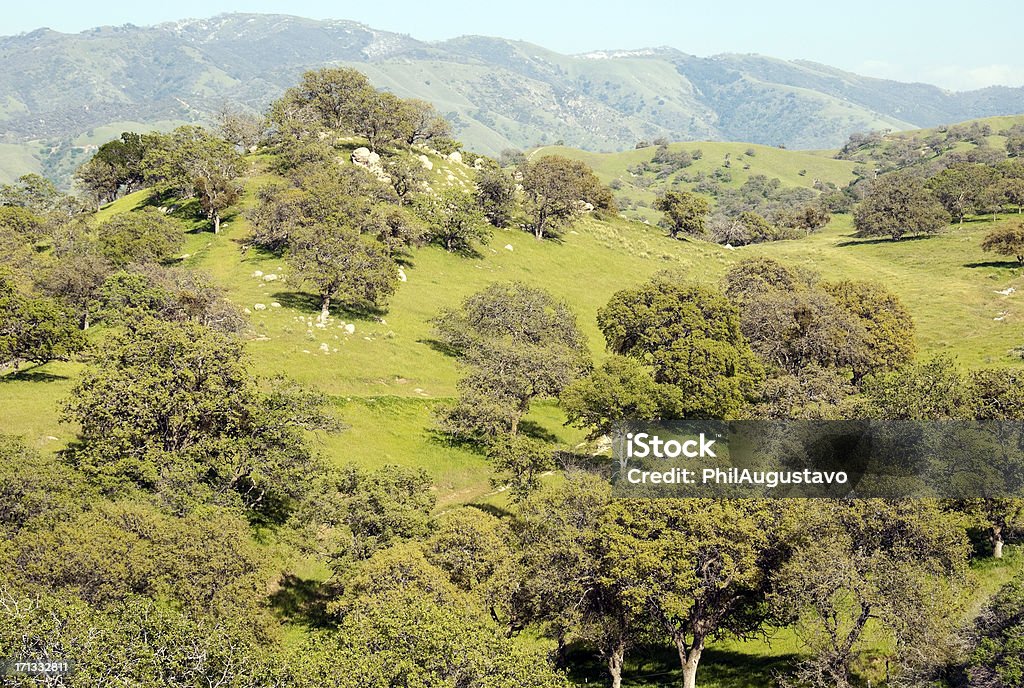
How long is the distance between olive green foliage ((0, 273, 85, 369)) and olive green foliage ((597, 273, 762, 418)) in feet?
157

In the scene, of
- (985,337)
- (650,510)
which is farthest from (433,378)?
(985,337)

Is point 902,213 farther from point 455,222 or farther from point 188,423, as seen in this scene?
point 188,423

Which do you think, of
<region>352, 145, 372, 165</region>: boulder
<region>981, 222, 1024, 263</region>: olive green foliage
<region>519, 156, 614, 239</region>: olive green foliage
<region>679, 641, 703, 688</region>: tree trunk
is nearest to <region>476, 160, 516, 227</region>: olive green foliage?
<region>519, 156, 614, 239</region>: olive green foliage

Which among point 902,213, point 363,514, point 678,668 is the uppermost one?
point 902,213

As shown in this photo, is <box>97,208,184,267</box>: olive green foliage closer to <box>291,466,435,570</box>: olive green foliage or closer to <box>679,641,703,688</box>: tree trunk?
<box>291,466,435,570</box>: olive green foliage

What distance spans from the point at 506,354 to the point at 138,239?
5426 cm

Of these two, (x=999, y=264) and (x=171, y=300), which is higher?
(x=999, y=264)

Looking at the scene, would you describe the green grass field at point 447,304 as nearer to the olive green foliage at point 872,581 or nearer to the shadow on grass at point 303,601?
the shadow on grass at point 303,601

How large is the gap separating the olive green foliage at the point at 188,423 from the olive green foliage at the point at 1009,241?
374ft

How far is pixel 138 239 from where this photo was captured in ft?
301

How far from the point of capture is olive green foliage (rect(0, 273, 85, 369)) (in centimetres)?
5650

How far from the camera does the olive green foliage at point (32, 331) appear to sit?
56500 mm

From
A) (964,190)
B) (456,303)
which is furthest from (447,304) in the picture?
(964,190)

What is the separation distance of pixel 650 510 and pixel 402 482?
552 inches
